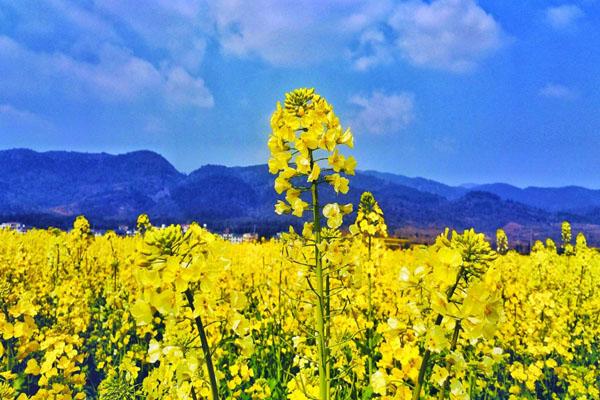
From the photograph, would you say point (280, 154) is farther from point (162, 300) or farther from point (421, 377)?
point (421, 377)

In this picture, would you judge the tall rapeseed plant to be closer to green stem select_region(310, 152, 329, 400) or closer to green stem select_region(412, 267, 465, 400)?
green stem select_region(310, 152, 329, 400)

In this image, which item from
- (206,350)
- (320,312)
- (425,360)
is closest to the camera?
(425,360)

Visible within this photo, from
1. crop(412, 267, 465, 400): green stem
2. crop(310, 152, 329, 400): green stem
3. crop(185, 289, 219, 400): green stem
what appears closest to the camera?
crop(412, 267, 465, 400): green stem

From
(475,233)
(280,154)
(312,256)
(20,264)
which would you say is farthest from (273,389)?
(20,264)

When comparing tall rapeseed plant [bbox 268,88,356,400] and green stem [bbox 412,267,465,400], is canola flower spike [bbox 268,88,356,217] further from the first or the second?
green stem [bbox 412,267,465,400]

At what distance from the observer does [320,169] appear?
7.52 feet

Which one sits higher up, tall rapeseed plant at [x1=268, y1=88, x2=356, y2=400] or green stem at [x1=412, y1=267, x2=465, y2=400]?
tall rapeseed plant at [x1=268, y1=88, x2=356, y2=400]

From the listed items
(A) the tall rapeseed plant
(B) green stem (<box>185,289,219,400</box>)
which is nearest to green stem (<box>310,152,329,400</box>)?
(A) the tall rapeseed plant

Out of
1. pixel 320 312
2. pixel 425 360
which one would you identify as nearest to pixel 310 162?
pixel 320 312

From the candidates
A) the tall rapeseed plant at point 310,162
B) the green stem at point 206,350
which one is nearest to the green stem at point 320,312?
the tall rapeseed plant at point 310,162

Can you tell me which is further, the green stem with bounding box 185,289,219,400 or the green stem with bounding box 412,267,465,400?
the green stem with bounding box 185,289,219,400

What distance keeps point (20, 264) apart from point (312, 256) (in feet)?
24.1

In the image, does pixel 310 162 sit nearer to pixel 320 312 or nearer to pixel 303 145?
pixel 303 145

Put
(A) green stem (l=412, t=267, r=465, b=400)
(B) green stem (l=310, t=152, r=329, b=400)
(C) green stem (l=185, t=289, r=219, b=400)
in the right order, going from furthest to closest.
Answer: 1. (B) green stem (l=310, t=152, r=329, b=400)
2. (C) green stem (l=185, t=289, r=219, b=400)
3. (A) green stem (l=412, t=267, r=465, b=400)
